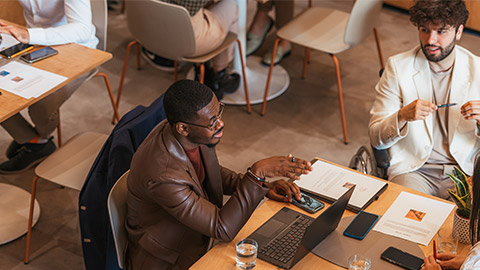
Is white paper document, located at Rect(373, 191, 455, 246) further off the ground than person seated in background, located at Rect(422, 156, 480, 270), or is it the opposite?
person seated in background, located at Rect(422, 156, 480, 270)

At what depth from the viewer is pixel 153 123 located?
231cm

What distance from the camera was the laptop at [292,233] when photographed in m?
1.76

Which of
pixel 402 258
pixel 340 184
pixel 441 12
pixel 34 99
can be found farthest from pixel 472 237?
pixel 34 99

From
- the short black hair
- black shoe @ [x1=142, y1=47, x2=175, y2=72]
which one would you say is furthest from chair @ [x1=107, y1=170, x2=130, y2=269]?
black shoe @ [x1=142, y1=47, x2=175, y2=72]

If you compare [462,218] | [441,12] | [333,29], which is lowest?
[333,29]

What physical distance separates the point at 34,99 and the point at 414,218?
64.1 inches

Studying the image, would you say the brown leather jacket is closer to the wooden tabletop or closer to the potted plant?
the potted plant

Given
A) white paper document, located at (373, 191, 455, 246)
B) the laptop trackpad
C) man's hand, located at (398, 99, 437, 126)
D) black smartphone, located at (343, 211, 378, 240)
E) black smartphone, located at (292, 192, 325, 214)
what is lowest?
the laptop trackpad

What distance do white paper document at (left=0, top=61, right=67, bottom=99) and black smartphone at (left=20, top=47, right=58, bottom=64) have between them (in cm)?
4

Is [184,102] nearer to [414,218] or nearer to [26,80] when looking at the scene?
[414,218]

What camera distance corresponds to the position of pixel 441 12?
2432mm

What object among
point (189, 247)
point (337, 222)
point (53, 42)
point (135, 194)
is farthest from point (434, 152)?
point (53, 42)

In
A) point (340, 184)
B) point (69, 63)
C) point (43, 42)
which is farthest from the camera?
point (43, 42)

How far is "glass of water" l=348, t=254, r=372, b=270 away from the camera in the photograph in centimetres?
176
